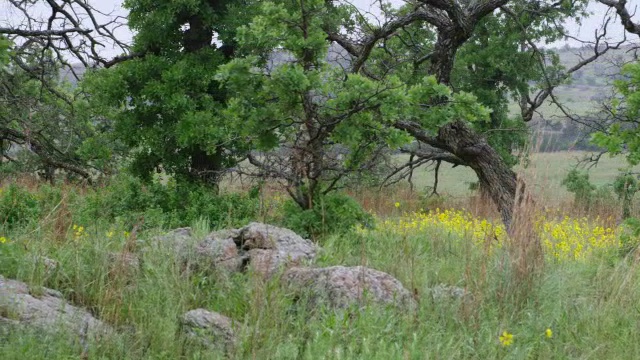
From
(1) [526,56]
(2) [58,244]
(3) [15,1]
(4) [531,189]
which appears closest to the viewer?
(4) [531,189]

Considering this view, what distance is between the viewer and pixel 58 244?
6.06 metres

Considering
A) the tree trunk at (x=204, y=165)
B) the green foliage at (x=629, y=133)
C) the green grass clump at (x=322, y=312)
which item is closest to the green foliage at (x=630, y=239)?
the green foliage at (x=629, y=133)

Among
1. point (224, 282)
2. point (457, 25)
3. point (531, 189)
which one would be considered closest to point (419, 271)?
point (531, 189)

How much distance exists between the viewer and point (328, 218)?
8.62 meters

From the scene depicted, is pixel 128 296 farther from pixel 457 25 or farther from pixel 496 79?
pixel 496 79

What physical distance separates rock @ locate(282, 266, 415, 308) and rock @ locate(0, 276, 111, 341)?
1.46 metres

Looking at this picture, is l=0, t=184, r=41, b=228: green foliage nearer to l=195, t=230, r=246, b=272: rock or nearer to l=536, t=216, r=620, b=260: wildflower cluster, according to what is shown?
l=195, t=230, r=246, b=272: rock

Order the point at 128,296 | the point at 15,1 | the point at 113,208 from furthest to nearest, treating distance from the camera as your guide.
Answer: the point at 15,1 → the point at 113,208 → the point at 128,296

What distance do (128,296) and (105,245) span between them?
37.6 inches

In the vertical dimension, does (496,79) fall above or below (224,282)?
above

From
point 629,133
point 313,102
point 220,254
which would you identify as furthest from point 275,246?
point 629,133

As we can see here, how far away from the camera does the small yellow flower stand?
13.7ft

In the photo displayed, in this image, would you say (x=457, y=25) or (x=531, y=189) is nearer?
(x=531, y=189)

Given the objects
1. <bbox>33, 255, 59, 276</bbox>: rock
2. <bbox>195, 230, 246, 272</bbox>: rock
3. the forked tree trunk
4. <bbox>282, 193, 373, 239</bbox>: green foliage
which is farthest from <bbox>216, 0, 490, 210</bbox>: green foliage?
<bbox>33, 255, 59, 276</bbox>: rock
